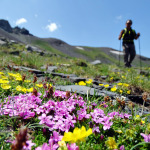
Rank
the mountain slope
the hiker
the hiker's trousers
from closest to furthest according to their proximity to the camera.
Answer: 1. the hiker
2. the hiker's trousers
3. the mountain slope

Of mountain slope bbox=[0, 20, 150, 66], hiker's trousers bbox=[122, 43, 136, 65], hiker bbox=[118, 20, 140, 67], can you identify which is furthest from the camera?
mountain slope bbox=[0, 20, 150, 66]

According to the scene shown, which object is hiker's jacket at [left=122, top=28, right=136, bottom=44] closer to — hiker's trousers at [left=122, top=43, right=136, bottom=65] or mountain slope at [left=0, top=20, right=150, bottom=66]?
hiker's trousers at [left=122, top=43, right=136, bottom=65]

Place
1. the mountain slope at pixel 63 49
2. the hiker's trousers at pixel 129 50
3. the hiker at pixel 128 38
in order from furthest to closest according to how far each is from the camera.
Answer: the mountain slope at pixel 63 49 → the hiker's trousers at pixel 129 50 → the hiker at pixel 128 38

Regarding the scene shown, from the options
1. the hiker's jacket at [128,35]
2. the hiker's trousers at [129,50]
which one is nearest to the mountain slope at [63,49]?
the hiker's trousers at [129,50]

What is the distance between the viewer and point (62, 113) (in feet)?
5.86

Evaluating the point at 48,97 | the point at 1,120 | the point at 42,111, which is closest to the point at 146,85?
the point at 48,97

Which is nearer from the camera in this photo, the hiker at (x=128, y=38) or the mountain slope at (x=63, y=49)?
the hiker at (x=128, y=38)

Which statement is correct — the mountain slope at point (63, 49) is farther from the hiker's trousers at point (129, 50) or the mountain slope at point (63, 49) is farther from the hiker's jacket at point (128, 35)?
the hiker's jacket at point (128, 35)

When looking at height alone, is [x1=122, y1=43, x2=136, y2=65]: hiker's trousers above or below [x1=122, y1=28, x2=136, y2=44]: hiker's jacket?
below

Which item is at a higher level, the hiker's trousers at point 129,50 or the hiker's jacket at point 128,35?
the hiker's jacket at point 128,35

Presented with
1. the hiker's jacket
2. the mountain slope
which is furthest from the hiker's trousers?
the mountain slope

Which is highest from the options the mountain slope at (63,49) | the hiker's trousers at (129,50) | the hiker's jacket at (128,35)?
the mountain slope at (63,49)

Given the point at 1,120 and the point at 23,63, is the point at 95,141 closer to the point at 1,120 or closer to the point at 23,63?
the point at 1,120

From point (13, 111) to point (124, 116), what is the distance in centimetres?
139
